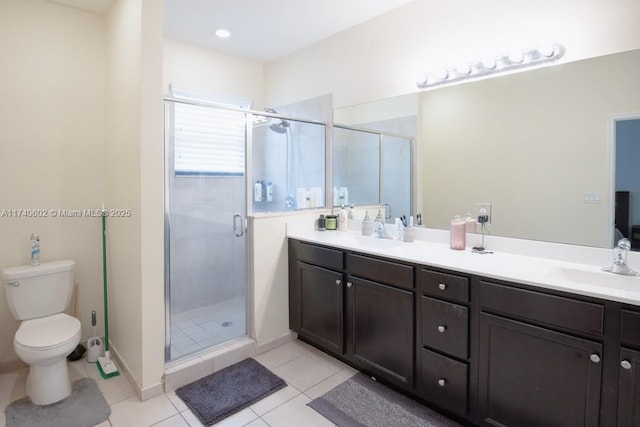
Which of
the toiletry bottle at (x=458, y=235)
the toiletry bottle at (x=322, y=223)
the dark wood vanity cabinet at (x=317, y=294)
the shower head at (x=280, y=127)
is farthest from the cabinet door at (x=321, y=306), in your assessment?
the shower head at (x=280, y=127)

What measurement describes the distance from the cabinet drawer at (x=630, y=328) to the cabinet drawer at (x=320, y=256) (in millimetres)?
1442

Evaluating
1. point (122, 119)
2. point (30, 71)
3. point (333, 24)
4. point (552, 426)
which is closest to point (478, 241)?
point (552, 426)

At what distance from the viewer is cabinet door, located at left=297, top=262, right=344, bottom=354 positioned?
2420 millimetres

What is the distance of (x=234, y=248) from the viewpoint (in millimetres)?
2664

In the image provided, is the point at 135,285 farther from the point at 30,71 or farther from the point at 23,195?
the point at 30,71

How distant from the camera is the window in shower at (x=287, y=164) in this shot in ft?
9.01

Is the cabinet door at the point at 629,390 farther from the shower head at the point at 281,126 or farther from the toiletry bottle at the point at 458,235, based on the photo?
the shower head at the point at 281,126

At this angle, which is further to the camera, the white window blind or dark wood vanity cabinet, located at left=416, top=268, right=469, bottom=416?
the white window blind

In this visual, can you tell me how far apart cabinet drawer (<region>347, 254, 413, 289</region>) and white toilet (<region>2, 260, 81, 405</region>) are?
5.82 ft

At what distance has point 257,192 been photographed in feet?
8.93

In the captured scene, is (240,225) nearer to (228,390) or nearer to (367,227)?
(367,227)

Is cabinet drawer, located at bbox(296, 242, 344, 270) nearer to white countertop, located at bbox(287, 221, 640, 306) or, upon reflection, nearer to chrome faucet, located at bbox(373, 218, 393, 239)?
white countertop, located at bbox(287, 221, 640, 306)

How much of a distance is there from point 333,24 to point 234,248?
1975 millimetres

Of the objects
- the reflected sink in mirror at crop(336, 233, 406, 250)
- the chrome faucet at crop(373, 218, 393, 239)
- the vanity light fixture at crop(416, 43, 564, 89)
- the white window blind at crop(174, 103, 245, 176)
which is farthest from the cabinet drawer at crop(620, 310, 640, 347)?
the white window blind at crop(174, 103, 245, 176)
